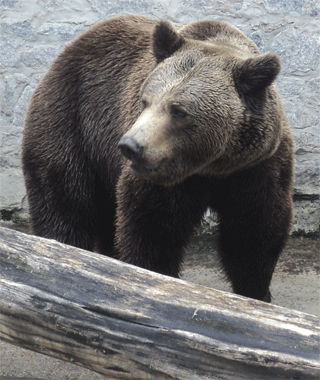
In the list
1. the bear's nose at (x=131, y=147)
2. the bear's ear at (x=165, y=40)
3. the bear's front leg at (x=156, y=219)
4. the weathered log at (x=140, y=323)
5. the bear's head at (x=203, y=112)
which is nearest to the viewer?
the weathered log at (x=140, y=323)

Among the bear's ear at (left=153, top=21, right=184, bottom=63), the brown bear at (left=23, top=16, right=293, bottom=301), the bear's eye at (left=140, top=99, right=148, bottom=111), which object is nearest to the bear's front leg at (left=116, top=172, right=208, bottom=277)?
the brown bear at (left=23, top=16, right=293, bottom=301)

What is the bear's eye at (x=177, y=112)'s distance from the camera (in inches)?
104

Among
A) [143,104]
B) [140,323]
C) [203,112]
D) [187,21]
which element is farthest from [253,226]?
[187,21]

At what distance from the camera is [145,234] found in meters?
3.20

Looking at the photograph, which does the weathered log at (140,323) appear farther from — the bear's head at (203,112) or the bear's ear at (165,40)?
the bear's ear at (165,40)

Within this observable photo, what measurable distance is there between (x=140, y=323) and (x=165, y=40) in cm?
155

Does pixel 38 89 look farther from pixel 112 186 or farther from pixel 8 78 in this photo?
pixel 8 78

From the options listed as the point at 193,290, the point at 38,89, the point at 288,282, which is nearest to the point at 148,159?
the point at 193,290

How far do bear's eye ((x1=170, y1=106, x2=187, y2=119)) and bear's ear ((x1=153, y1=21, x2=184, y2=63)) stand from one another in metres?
0.45

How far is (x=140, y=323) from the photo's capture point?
2.18 m

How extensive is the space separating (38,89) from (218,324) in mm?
2489

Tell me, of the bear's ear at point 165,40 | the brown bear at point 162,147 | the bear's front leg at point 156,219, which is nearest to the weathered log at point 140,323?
the brown bear at point 162,147

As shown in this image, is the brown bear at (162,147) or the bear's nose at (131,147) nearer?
the bear's nose at (131,147)

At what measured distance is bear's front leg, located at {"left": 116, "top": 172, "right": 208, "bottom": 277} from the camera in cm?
309
